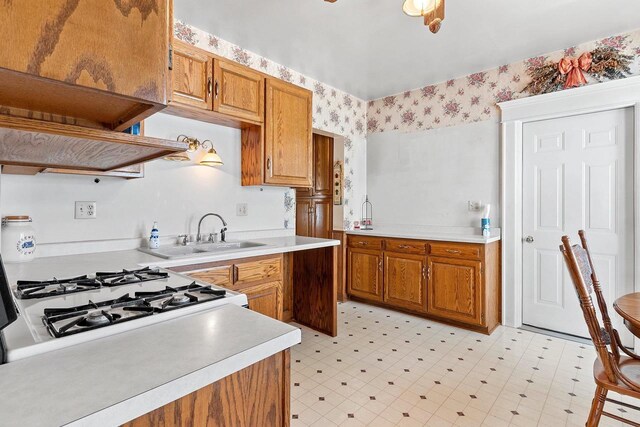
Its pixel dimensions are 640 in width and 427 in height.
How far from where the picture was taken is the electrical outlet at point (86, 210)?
2051mm

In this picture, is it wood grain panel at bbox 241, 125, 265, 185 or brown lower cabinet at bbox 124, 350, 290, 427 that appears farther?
wood grain panel at bbox 241, 125, 265, 185

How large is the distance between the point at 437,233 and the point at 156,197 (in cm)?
281

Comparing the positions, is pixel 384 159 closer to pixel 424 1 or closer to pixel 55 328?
pixel 424 1

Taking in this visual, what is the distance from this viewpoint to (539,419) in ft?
5.96

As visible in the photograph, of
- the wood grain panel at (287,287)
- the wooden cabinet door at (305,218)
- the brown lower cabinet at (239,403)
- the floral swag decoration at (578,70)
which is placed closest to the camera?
the brown lower cabinet at (239,403)

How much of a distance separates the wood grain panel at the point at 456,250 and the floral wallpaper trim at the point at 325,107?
1.17m

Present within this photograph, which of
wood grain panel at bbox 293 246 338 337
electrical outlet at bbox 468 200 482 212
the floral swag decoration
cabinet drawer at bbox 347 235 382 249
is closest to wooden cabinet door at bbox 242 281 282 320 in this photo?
wood grain panel at bbox 293 246 338 337

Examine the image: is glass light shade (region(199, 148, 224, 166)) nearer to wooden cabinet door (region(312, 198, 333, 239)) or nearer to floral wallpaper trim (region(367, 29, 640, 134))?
wooden cabinet door (region(312, 198, 333, 239))

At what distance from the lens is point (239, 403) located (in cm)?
76

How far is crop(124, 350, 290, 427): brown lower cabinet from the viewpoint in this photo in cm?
64

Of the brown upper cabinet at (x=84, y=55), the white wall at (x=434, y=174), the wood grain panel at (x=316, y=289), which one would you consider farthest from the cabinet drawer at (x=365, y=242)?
the brown upper cabinet at (x=84, y=55)

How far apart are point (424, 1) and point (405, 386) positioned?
2333 millimetres

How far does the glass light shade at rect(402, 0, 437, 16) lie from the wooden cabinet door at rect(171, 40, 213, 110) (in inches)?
54.4

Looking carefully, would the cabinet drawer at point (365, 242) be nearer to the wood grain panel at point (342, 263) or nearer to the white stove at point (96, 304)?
the wood grain panel at point (342, 263)
